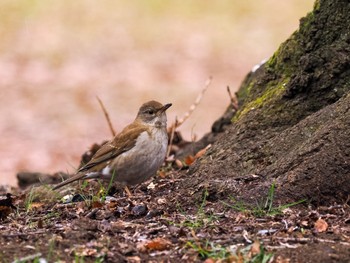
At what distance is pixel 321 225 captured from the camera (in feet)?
17.9

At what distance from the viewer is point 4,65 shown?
21.7m

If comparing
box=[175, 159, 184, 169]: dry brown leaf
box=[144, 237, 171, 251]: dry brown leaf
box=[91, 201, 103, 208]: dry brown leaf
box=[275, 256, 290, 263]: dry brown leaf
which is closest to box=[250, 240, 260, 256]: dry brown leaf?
box=[275, 256, 290, 263]: dry brown leaf

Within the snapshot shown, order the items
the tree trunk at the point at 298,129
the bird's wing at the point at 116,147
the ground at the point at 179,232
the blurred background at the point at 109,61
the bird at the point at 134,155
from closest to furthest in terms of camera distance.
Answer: the ground at the point at 179,232 → the tree trunk at the point at 298,129 → the bird at the point at 134,155 → the bird's wing at the point at 116,147 → the blurred background at the point at 109,61

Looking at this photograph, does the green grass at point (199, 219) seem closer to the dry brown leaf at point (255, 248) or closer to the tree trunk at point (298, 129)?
the tree trunk at point (298, 129)

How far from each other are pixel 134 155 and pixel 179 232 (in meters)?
2.69

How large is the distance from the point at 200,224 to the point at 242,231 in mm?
343

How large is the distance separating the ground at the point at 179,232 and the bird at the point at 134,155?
1224mm

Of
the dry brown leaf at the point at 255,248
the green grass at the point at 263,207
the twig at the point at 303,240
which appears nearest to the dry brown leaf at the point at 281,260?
the dry brown leaf at the point at 255,248

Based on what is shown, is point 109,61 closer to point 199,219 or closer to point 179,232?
point 199,219

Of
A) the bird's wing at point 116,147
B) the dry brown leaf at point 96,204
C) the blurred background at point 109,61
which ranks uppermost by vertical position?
the blurred background at point 109,61

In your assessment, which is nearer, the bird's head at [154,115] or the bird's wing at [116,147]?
the bird's wing at [116,147]

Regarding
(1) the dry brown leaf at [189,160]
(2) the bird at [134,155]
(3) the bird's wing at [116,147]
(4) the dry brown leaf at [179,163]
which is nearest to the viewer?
(2) the bird at [134,155]

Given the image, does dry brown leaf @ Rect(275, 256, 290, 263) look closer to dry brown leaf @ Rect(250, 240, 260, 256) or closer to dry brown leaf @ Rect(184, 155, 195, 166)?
dry brown leaf @ Rect(250, 240, 260, 256)

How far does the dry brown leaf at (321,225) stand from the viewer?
5.40 meters
